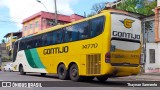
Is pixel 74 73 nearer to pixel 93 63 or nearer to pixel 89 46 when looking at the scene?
pixel 93 63

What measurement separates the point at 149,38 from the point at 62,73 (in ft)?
68.3

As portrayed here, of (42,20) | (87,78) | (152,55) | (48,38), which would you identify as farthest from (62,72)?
(42,20)

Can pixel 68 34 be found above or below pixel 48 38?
above

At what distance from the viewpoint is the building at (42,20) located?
195 ft

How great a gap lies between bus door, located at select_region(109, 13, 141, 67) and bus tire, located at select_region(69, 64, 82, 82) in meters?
2.96

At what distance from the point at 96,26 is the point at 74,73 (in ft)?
11.4

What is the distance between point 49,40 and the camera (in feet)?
74.5

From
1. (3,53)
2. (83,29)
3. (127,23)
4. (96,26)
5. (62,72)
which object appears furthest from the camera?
(3,53)

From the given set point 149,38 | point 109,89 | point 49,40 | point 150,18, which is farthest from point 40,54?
point 149,38

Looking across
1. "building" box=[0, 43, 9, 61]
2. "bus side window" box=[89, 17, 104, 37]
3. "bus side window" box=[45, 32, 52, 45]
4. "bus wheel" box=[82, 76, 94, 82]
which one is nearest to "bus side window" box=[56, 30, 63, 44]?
"bus side window" box=[45, 32, 52, 45]

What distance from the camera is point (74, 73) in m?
19.3

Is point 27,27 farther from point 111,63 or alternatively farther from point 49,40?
point 111,63

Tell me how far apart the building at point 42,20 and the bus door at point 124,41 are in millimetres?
40767

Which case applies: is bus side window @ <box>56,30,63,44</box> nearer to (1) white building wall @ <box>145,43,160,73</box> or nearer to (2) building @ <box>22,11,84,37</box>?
(1) white building wall @ <box>145,43,160,73</box>
